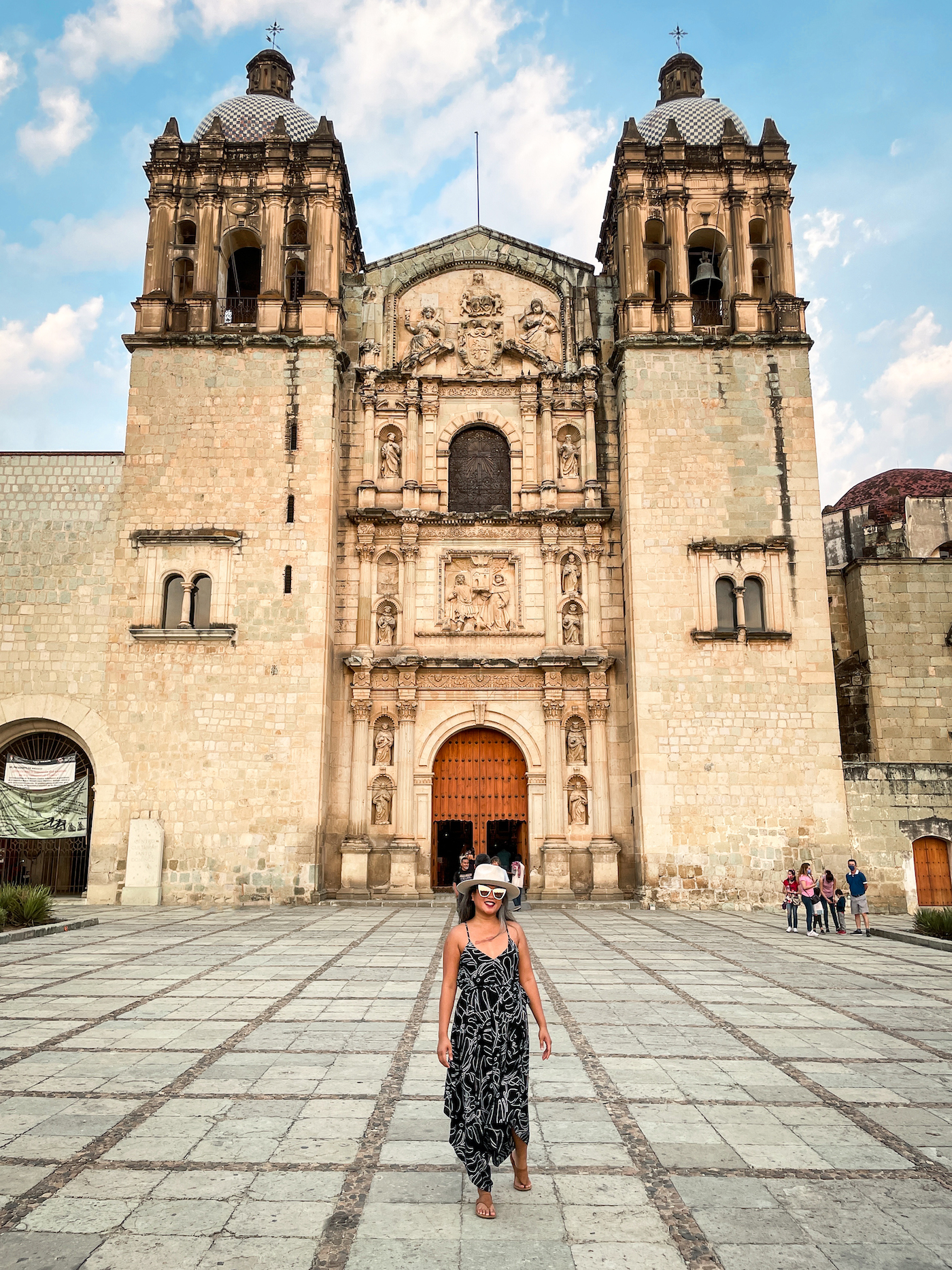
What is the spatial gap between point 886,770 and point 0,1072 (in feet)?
58.8

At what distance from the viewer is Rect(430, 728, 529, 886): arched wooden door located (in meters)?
20.3

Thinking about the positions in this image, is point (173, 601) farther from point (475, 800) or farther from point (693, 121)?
point (693, 121)

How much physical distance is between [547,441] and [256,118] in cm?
1276

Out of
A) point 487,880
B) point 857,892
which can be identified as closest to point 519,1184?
point 487,880

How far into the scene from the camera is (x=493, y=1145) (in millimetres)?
4133

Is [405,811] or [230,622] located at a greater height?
[230,622]

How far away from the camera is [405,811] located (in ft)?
64.7

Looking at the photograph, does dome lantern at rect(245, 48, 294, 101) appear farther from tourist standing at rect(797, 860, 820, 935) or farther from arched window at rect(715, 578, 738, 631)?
tourist standing at rect(797, 860, 820, 935)

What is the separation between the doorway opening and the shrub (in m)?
8.55

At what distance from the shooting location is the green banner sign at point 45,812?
19.0m

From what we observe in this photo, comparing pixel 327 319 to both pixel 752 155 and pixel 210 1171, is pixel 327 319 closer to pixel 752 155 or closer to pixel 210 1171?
pixel 752 155

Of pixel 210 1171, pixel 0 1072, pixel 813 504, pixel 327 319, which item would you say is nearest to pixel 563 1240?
pixel 210 1171

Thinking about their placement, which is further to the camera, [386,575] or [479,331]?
[479,331]

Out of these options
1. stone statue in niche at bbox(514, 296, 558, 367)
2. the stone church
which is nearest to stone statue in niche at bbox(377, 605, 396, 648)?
the stone church
